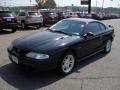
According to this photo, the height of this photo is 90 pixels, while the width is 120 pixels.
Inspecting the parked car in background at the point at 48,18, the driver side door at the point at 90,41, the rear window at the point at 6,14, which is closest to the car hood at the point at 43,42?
the driver side door at the point at 90,41

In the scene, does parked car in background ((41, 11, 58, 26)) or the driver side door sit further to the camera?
parked car in background ((41, 11, 58, 26))

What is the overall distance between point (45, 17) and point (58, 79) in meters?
17.7

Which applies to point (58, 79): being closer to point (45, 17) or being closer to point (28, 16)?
point (28, 16)

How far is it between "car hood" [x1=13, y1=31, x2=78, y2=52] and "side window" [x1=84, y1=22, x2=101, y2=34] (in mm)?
876

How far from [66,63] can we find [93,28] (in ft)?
7.06

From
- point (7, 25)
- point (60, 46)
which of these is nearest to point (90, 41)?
point (60, 46)

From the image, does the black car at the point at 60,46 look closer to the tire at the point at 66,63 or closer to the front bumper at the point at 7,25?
the tire at the point at 66,63

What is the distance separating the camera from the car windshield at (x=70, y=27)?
7.08m

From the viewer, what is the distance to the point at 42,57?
220 inches

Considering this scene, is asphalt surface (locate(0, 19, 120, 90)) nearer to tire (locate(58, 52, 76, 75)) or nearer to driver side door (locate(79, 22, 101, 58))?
tire (locate(58, 52, 76, 75))

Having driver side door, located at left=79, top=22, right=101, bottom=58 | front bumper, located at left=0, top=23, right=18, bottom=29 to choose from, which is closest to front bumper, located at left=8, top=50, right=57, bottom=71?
driver side door, located at left=79, top=22, right=101, bottom=58

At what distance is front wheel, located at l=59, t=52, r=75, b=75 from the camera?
604 centimetres

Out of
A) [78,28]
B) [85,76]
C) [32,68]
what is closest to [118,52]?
[78,28]

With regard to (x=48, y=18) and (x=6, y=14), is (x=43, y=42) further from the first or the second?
(x=48, y=18)
